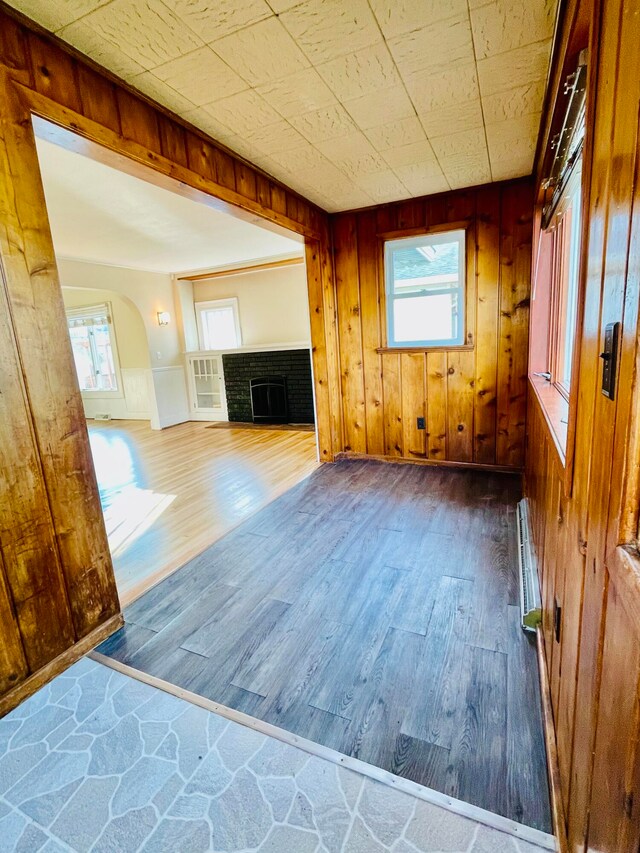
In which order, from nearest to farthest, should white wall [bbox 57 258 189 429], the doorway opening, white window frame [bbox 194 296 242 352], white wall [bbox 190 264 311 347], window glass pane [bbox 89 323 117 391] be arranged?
the doorway opening → white wall [bbox 57 258 189 429] → white wall [bbox 190 264 311 347] → white window frame [bbox 194 296 242 352] → window glass pane [bbox 89 323 117 391]

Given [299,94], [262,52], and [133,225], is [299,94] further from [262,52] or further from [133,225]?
[133,225]

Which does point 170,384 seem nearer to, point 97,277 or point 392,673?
point 97,277

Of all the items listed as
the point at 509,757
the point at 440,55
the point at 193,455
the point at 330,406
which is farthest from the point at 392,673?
the point at 193,455

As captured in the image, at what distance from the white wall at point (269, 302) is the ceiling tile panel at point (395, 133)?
3.94m

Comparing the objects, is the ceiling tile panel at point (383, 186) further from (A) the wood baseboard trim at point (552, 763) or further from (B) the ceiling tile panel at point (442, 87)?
(A) the wood baseboard trim at point (552, 763)

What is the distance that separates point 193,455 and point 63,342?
3.38 metres

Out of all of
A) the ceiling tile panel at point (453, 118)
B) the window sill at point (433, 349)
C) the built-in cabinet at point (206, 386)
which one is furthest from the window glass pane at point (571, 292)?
the built-in cabinet at point (206, 386)

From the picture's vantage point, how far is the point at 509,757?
3.95ft

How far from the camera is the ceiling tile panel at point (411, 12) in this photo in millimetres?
1477

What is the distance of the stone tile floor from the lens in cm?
104

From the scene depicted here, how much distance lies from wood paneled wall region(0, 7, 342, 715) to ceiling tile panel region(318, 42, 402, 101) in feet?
2.84

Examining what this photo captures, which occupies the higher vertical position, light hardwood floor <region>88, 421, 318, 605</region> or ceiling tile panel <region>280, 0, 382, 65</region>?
ceiling tile panel <region>280, 0, 382, 65</region>

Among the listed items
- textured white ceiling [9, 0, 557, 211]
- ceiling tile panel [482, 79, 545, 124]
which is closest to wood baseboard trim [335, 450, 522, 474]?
textured white ceiling [9, 0, 557, 211]

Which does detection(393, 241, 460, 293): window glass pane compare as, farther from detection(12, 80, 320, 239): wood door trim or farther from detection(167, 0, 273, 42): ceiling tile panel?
detection(167, 0, 273, 42): ceiling tile panel
